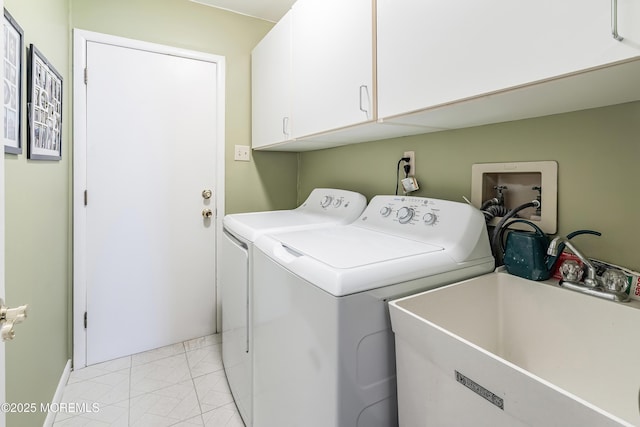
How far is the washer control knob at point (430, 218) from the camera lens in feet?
4.02

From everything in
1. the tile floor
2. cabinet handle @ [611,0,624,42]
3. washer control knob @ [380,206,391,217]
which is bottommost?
the tile floor

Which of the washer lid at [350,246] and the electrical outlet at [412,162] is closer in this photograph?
the washer lid at [350,246]

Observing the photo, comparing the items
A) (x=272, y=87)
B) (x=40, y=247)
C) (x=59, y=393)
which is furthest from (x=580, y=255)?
(x=59, y=393)

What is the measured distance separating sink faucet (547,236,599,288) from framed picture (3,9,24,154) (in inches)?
68.2

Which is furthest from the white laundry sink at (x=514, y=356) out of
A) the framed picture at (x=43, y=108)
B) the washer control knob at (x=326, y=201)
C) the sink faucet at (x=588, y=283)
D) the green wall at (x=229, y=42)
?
the green wall at (x=229, y=42)

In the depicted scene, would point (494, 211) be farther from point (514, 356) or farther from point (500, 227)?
point (514, 356)

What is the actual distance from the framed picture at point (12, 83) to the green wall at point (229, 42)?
1051mm

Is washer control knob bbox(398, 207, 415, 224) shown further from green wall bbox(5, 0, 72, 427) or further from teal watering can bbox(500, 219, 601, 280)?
green wall bbox(5, 0, 72, 427)

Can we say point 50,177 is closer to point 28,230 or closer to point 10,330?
point 28,230

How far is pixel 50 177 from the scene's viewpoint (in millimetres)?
1531

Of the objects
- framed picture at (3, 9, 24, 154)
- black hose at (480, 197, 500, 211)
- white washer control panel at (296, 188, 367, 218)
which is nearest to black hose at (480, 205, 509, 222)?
black hose at (480, 197, 500, 211)

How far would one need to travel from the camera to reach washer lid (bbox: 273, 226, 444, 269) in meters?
0.93

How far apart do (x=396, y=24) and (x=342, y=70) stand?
319 millimetres

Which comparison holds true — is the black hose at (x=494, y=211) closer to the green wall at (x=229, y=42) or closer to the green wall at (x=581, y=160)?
the green wall at (x=581, y=160)
